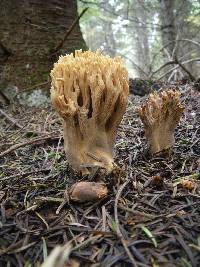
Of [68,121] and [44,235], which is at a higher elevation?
[68,121]

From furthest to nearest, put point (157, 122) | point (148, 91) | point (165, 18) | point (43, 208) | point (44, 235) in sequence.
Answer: point (165, 18) → point (148, 91) → point (157, 122) → point (43, 208) → point (44, 235)

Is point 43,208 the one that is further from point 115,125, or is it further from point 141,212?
point 115,125

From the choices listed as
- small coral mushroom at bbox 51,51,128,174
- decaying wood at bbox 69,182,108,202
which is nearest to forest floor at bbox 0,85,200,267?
decaying wood at bbox 69,182,108,202

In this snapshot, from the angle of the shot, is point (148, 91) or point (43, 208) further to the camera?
point (148, 91)

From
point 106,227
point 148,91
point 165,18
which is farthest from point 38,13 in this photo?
point 165,18

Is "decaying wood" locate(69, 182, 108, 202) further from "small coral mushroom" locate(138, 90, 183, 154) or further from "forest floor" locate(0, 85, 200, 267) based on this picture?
"small coral mushroom" locate(138, 90, 183, 154)

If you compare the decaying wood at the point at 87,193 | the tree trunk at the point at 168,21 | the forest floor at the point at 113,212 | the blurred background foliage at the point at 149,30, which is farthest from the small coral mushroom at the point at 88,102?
the tree trunk at the point at 168,21

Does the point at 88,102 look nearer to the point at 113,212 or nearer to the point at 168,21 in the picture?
the point at 113,212
